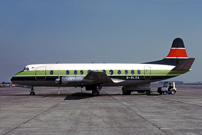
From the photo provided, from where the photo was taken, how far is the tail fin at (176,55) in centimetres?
2741

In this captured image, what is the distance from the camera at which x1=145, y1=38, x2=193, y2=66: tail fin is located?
27.4m

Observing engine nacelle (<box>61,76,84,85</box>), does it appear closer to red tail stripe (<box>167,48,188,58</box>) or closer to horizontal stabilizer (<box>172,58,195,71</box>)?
horizontal stabilizer (<box>172,58,195,71</box>)

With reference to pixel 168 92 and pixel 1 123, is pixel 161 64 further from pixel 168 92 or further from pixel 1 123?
pixel 1 123

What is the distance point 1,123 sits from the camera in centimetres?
905

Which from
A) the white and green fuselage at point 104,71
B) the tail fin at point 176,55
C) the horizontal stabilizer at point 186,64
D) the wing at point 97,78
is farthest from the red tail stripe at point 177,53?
the wing at point 97,78

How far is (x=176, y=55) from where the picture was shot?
27.6 m

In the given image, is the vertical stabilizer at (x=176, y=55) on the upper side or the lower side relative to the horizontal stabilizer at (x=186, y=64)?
upper

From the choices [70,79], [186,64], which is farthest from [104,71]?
[186,64]

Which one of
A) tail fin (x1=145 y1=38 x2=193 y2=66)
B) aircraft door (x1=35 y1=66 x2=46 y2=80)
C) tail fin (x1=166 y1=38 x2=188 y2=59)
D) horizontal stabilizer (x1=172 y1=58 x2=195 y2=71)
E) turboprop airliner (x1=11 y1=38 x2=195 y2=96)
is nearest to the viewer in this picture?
horizontal stabilizer (x1=172 y1=58 x2=195 y2=71)

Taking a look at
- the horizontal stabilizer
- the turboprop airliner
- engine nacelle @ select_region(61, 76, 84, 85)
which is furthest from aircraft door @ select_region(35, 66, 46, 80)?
the horizontal stabilizer

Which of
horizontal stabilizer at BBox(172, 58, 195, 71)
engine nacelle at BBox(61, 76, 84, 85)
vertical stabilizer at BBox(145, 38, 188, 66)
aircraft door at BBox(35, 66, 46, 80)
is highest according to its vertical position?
vertical stabilizer at BBox(145, 38, 188, 66)

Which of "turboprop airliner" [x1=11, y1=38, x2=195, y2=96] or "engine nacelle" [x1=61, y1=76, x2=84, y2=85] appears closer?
"engine nacelle" [x1=61, y1=76, x2=84, y2=85]

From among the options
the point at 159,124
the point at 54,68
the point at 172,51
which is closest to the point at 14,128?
the point at 159,124

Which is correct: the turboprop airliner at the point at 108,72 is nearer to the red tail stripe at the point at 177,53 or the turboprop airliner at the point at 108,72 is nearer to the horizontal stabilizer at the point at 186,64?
the horizontal stabilizer at the point at 186,64
